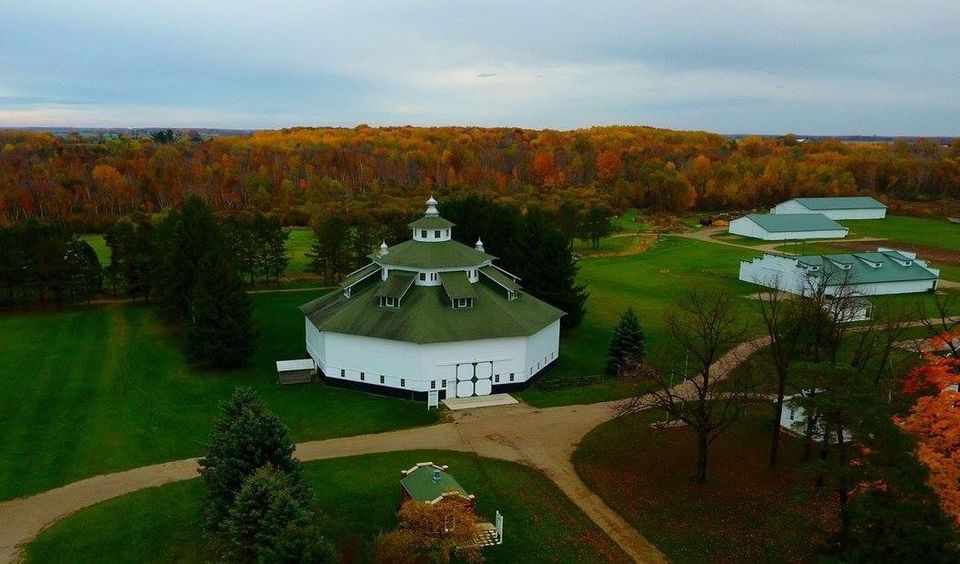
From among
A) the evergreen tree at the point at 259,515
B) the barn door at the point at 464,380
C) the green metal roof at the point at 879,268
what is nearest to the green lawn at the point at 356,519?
the evergreen tree at the point at 259,515

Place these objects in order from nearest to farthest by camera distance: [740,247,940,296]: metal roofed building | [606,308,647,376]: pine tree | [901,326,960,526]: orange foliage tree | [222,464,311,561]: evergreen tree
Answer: [901,326,960,526]: orange foliage tree
[222,464,311,561]: evergreen tree
[606,308,647,376]: pine tree
[740,247,940,296]: metal roofed building

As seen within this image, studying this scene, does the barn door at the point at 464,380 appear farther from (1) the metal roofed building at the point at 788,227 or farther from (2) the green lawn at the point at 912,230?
(2) the green lawn at the point at 912,230

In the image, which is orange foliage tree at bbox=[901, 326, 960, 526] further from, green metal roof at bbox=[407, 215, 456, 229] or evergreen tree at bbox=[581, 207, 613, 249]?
evergreen tree at bbox=[581, 207, 613, 249]

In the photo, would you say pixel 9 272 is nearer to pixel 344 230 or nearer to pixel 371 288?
pixel 344 230

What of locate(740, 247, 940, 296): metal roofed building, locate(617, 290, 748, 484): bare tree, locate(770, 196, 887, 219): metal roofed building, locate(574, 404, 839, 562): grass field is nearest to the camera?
locate(574, 404, 839, 562): grass field

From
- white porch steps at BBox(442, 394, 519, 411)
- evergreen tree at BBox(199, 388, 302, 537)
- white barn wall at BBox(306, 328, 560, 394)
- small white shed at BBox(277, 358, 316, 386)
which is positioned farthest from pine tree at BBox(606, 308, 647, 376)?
evergreen tree at BBox(199, 388, 302, 537)

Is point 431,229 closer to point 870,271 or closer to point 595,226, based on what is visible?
point 870,271

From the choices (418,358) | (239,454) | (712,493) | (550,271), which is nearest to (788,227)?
(550,271)
